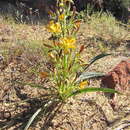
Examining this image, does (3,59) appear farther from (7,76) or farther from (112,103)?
(112,103)

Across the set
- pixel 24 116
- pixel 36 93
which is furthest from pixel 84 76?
pixel 24 116

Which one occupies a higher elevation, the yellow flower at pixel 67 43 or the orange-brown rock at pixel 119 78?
the yellow flower at pixel 67 43

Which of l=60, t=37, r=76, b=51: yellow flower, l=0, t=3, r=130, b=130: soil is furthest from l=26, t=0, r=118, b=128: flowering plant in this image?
l=0, t=3, r=130, b=130: soil

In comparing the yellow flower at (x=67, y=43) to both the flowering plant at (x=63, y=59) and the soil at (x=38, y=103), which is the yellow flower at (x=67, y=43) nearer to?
the flowering plant at (x=63, y=59)

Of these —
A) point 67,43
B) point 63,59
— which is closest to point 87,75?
point 63,59

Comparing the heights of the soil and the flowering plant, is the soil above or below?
below

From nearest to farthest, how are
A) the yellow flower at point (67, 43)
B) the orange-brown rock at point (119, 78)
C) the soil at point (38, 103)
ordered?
the yellow flower at point (67, 43), the soil at point (38, 103), the orange-brown rock at point (119, 78)

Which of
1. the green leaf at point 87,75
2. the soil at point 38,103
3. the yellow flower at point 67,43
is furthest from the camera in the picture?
the green leaf at point 87,75

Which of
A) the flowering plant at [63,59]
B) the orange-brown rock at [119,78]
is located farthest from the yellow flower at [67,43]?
the orange-brown rock at [119,78]

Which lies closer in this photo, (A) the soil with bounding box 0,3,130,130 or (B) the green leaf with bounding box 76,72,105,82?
(A) the soil with bounding box 0,3,130,130

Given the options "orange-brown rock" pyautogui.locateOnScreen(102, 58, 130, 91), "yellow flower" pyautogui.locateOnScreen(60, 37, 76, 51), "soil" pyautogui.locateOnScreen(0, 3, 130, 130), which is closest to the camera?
"yellow flower" pyautogui.locateOnScreen(60, 37, 76, 51)

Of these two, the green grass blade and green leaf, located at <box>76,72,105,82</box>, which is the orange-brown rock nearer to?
green leaf, located at <box>76,72,105,82</box>

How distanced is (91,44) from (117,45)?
356mm

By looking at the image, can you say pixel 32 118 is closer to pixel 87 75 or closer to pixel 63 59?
pixel 63 59
